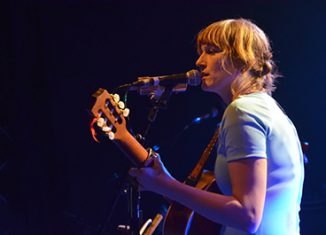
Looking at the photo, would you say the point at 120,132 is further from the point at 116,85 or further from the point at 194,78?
the point at 116,85

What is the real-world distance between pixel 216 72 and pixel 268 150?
1.14 feet

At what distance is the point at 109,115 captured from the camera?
1.43 metres

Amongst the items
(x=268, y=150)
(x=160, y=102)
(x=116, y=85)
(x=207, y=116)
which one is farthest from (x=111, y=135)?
(x=116, y=85)

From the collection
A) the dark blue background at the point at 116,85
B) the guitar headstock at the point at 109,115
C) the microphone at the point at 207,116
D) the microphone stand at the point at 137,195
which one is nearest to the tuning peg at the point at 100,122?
the guitar headstock at the point at 109,115

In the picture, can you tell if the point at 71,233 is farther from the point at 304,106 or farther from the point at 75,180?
the point at 304,106

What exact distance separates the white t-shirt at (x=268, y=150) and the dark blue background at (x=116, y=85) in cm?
232

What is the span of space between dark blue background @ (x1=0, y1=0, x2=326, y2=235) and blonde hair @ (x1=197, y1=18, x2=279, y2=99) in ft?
7.24

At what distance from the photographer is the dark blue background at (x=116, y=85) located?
351 cm

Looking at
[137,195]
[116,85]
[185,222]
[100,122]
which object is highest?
[116,85]

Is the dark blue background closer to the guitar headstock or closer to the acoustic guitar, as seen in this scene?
the acoustic guitar

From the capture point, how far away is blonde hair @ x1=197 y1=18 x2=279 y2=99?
4.55 ft

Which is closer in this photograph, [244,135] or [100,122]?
[244,135]

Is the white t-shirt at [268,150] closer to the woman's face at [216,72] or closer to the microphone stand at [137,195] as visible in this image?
the woman's face at [216,72]

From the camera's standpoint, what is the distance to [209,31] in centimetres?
145
